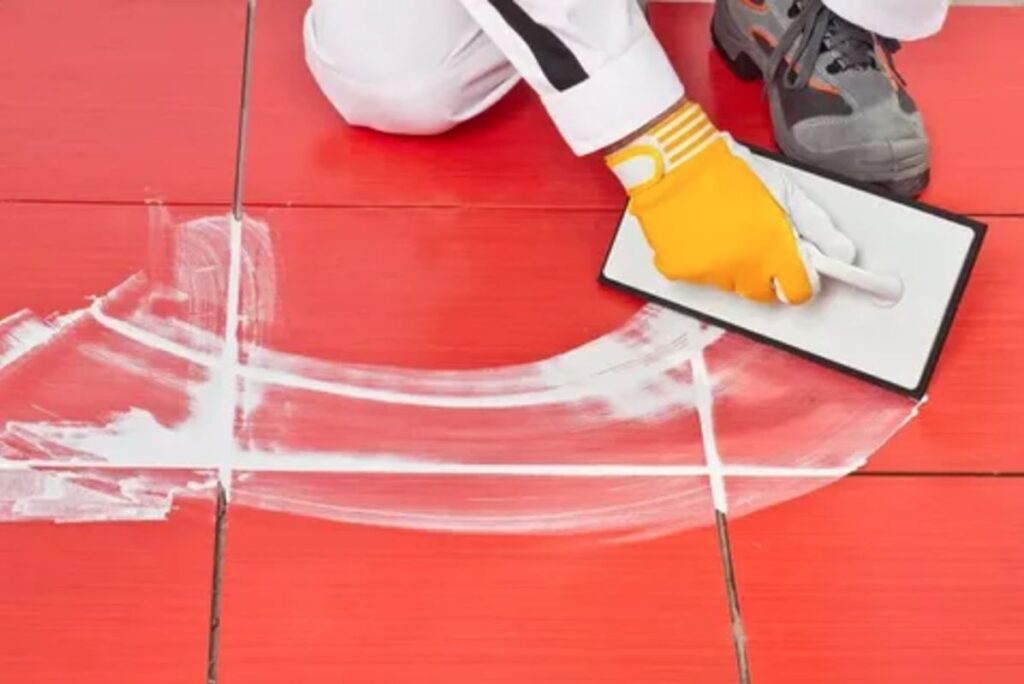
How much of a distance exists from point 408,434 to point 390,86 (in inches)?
12.8

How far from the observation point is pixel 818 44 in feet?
4.17

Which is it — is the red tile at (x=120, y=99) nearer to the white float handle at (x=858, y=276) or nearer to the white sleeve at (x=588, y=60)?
the white sleeve at (x=588, y=60)

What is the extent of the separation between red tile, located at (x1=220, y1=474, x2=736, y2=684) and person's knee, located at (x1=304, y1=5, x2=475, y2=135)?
37cm

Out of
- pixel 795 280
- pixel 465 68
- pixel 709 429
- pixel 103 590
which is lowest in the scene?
pixel 103 590

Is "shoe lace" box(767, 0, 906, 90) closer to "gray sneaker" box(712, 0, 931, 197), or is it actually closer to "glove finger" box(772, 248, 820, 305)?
"gray sneaker" box(712, 0, 931, 197)

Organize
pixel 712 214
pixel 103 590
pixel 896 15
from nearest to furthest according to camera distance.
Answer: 1. pixel 103 590
2. pixel 712 214
3. pixel 896 15

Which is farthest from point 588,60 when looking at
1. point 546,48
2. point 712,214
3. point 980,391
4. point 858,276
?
point 980,391

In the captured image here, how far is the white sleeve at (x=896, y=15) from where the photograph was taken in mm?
1214

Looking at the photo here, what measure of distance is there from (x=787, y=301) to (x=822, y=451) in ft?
0.38

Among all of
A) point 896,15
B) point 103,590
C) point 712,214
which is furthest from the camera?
point 896,15

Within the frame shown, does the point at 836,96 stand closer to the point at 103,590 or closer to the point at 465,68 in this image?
the point at 465,68

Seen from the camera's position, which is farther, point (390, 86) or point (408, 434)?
point (390, 86)

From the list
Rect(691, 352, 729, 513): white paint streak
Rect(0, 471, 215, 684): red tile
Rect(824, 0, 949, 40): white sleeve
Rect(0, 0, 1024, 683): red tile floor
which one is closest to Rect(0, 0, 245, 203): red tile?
Rect(0, 0, 1024, 683): red tile floor

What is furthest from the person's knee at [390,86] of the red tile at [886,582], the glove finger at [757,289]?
the red tile at [886,582]
